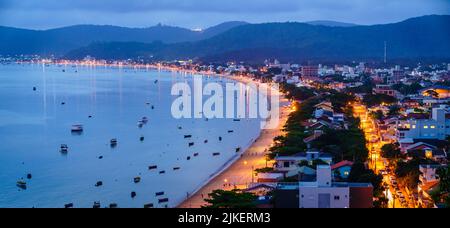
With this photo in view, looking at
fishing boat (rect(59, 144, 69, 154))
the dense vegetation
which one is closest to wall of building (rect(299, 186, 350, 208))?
fishing boat (rect(59, 144, 69, 154))

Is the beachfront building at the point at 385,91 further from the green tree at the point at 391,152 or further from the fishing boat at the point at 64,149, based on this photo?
the fishing boat at the point at 64,149

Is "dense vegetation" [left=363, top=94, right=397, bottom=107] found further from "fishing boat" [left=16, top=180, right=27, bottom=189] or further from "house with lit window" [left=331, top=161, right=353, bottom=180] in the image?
"fishing boat" [left=16, top=180, right=27, bottom=189]

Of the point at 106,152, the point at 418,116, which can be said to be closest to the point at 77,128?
the point at 106,152

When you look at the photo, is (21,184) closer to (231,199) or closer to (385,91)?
(231,199)
